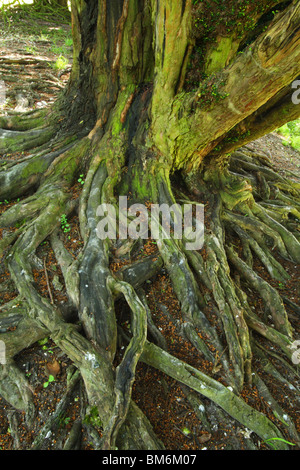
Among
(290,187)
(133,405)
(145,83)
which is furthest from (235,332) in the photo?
(290,187)

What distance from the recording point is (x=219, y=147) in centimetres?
411

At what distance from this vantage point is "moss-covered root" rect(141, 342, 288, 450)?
7.47 ft

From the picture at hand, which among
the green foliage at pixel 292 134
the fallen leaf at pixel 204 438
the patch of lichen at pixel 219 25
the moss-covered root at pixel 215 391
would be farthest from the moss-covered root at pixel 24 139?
the green foliage at pixel 292 134

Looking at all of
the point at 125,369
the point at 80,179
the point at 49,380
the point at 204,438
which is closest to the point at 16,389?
the point at 49,380

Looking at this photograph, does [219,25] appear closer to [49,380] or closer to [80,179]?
[80,179]

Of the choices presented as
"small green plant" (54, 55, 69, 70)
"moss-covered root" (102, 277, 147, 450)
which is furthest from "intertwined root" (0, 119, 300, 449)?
"small green plant" (54, 55, 69, 70)

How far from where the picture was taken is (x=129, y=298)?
258 cm

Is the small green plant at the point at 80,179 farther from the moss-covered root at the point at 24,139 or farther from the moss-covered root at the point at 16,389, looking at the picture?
the moss-covered root at the point at 16,389

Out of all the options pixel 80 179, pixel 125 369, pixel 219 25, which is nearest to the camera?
pixel 125 369

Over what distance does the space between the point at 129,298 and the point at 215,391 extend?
105 centimetres

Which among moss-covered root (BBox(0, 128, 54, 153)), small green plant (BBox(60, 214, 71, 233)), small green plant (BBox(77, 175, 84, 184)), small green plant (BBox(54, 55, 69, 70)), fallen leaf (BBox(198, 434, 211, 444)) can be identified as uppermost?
small green plant (BBox(54, 55, 69, 70))

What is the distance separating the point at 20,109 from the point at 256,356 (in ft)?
18.3

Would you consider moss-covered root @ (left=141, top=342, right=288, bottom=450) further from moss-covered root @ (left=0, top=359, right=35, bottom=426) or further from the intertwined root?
moss-covered root @ (left=0, top=359, right=35, bottom=426)
